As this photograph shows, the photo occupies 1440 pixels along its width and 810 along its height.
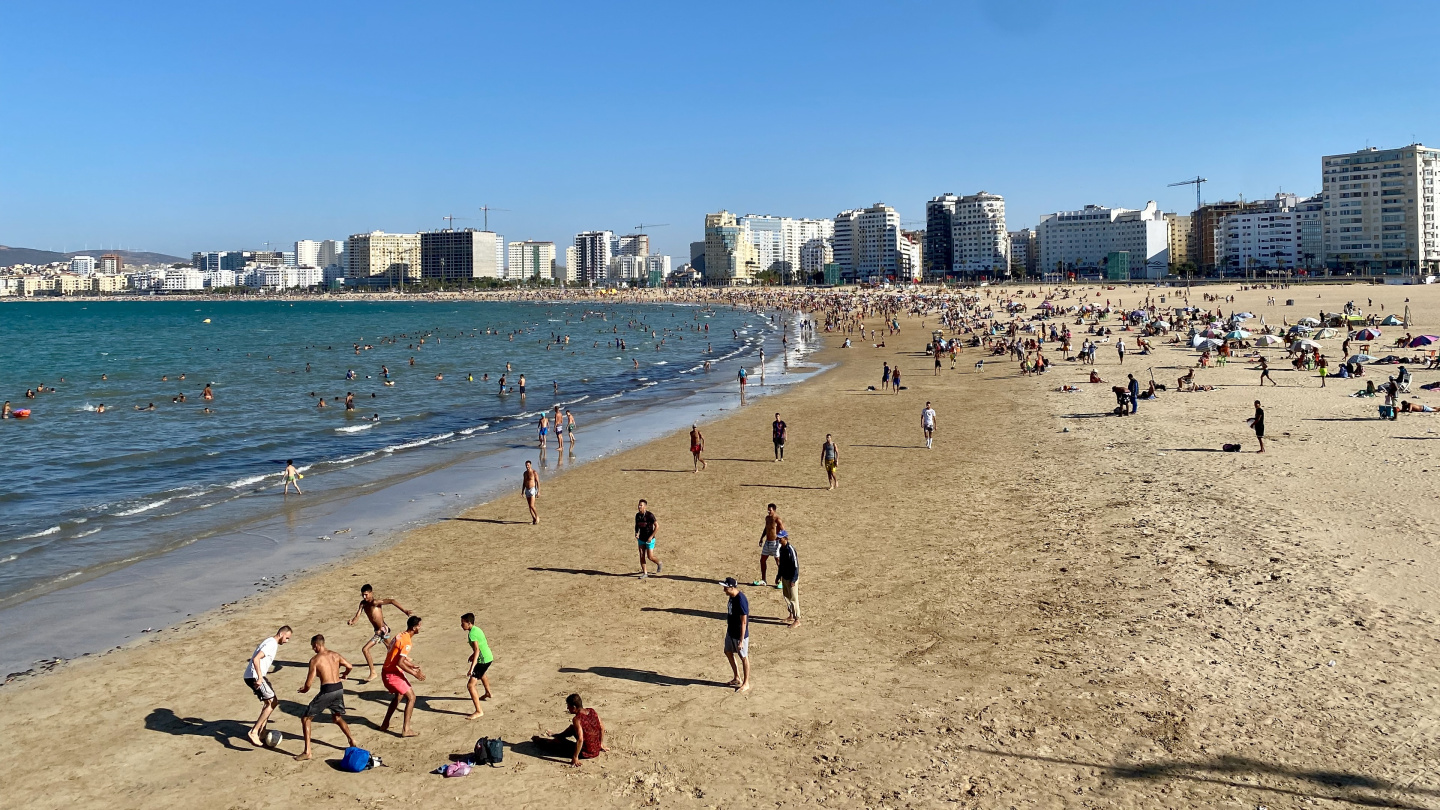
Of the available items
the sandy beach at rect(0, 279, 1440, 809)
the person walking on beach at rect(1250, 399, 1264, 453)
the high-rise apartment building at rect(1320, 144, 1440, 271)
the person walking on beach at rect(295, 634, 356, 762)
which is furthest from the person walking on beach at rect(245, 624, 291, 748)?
the high-rise apartment building at rect(1320, 144, 1440, 271)

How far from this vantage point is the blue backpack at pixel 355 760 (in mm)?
8078

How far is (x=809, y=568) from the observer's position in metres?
13.2

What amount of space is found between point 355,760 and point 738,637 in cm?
343

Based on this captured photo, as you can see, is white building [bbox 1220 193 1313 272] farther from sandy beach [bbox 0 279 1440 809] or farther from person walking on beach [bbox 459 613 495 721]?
person walking on beach [bbox 459 613 495 721]

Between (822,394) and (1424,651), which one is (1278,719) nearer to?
(1424,651)

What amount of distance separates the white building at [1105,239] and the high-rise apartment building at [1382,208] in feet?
144

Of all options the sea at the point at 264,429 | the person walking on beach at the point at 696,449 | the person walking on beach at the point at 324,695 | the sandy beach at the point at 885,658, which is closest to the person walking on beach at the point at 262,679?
the sandy beach at the point at 885,658

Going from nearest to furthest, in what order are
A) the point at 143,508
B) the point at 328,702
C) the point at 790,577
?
the point at 328,702 → the point at 790,577 → the point at 143,508

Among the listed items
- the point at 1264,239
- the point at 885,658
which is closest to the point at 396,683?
the point at 885,658

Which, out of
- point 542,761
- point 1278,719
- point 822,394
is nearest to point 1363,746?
point 1278,719

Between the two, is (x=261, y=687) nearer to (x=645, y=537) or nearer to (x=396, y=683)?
(x=396, y=683)

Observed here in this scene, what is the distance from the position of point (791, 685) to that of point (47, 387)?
48582 mm

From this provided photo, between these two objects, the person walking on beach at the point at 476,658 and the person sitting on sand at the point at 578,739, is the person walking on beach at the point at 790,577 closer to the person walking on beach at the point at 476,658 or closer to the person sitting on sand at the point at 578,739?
the person sitting on sand at the point at 578,739

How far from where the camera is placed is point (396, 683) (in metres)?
8.54
